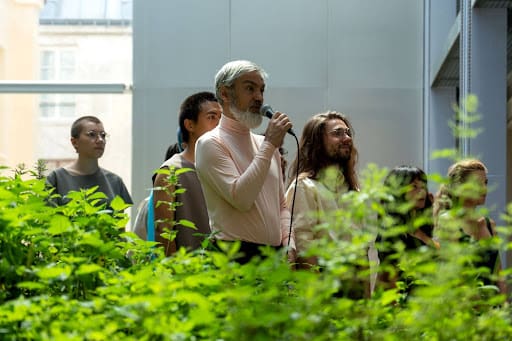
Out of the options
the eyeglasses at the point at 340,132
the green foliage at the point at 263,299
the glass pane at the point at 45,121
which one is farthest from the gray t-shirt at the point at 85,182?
the glass pane at the point at 45,121

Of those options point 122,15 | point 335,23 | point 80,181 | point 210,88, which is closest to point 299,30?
point 335,23

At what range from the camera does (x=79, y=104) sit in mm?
12742

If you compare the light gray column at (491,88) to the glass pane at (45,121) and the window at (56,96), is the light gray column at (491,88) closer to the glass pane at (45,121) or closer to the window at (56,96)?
the glass pane at (45,121)

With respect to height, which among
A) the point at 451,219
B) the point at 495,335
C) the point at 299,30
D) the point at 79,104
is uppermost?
the point at 299,30

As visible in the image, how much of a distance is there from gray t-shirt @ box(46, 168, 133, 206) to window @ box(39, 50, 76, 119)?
5822 mm

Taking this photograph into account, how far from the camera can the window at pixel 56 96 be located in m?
12.7

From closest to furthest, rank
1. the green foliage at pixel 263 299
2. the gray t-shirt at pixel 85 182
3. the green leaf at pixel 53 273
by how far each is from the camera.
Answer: the green foliage at pixel 263 299 < the green leaf at pixel 53 273 < the gray t-shirt at pixel 85 182

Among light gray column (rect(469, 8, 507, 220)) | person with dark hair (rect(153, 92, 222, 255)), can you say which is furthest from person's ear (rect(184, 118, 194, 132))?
light gray column (rect(469, 8, 507, 220))

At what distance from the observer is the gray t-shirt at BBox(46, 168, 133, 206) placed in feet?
21.9

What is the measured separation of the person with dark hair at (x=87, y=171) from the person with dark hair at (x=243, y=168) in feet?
7.17

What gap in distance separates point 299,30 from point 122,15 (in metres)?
2.06

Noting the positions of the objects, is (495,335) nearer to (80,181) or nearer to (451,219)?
(451,219)

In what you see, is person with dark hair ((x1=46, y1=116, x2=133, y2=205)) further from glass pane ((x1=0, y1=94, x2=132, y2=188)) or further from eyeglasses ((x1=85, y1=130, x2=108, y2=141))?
glass pane ((x1=0, y1=94, x2=132, y2=188))

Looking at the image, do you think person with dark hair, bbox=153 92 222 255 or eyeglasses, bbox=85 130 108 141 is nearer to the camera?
person with dark hair, bbox=153 92 222 255
